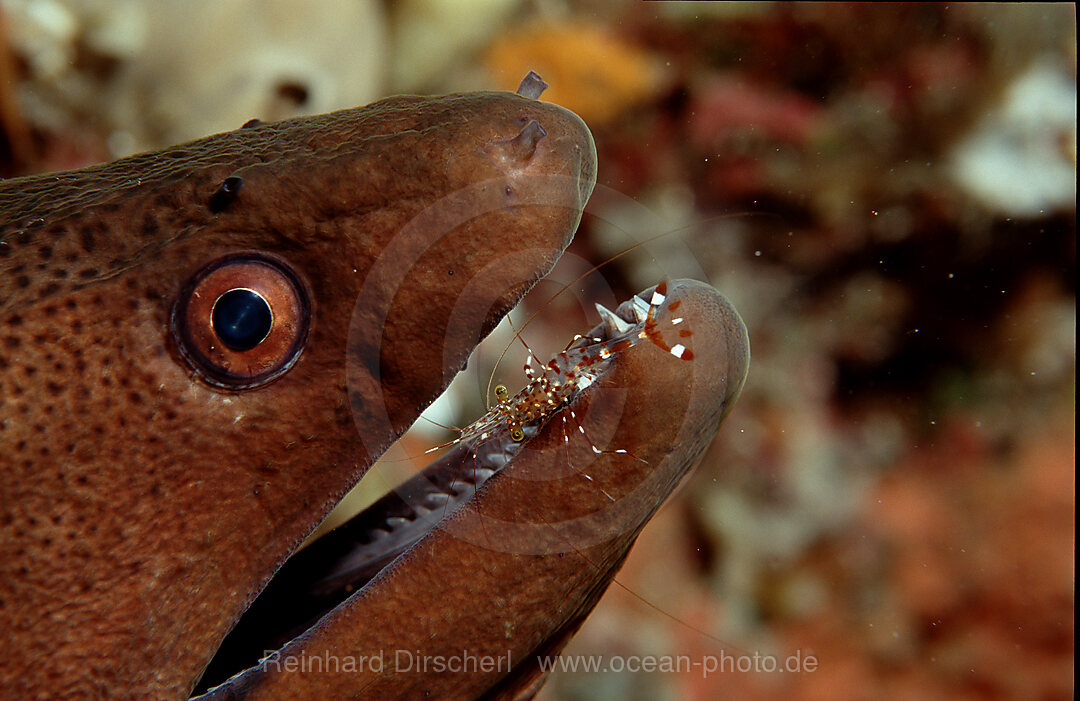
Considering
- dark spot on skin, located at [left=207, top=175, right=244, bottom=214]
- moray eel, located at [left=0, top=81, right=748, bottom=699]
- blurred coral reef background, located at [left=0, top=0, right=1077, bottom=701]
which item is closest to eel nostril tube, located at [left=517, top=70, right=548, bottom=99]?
moray eel, located at [left=0, top=81, right=748, bottom=699]

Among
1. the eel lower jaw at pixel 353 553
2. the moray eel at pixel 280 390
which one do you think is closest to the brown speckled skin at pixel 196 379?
the moray eel at pixel 280 390

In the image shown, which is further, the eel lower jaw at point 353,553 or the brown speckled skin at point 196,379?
the eel lower jaw at point 353,553

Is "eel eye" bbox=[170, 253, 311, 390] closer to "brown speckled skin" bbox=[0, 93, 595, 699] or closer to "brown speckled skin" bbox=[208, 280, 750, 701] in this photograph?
"brown speckled skin" bbox=[0, 93, 595, 699]

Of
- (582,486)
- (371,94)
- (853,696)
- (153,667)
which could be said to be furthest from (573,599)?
(371,94)

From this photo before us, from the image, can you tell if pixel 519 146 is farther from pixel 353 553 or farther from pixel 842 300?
pixel 842 300

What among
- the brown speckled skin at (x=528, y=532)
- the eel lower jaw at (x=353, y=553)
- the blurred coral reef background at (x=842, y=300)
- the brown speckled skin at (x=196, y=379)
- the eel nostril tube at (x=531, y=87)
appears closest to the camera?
the brown speckled skin at (x=196, y=379)

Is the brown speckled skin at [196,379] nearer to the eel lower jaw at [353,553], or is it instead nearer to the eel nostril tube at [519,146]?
the eel nostril tube at [519,146]

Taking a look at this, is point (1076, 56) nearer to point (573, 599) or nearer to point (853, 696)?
point (853, 696)
